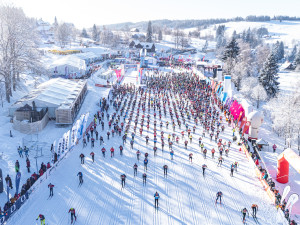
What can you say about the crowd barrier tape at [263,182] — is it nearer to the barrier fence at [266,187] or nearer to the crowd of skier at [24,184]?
the barrier fence at [266,187]

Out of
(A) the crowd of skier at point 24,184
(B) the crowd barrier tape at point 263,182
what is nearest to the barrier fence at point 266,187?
(B) the crowd barrier tape at point 263,182

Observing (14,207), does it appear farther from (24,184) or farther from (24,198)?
(24,184)

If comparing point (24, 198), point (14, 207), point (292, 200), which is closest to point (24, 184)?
point (24, 198)

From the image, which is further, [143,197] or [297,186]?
[297,186]

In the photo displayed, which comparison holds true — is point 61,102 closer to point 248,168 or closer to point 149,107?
point 149,107

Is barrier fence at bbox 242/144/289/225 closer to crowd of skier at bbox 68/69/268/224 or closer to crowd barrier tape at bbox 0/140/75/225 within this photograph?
crowd of skier at bbox 68/69/268/224

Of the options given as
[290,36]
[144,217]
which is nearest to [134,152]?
[144,217]
